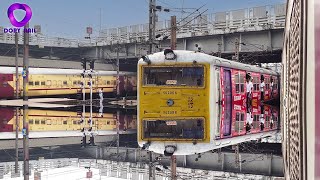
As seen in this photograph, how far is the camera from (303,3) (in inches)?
211

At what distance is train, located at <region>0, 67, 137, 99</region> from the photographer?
908 inches

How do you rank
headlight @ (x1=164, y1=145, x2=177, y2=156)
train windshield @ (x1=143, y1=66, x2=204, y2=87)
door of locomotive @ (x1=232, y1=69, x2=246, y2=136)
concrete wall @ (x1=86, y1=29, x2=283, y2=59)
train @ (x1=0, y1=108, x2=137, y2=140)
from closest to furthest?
headlight @ (x1=164, y1=145, x2=177, y2=156) → train windshield @ (x1=143, y1=66, x2=204, y2=87) → door of locomotive @ (x1=232, y1=69, x2=246, y2=136) → concrete wall @ (x1=86, y1=29, x2=283, y2=59) → train @ (x1=0, y1=108, x2=137, y2=140)

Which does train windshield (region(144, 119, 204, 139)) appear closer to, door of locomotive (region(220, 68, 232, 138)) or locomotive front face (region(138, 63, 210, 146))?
locomotive front face (region(138, 63, 210, 146))

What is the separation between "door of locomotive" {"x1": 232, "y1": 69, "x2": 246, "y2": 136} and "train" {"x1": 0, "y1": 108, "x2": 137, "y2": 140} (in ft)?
42.2

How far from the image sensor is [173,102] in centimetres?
1312

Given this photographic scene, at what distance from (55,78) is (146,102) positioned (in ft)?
43.3

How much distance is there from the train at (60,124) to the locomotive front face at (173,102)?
12810 mm

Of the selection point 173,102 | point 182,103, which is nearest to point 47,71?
point 173,102

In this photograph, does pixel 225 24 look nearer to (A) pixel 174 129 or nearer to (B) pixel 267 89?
(B) pixel 267 89

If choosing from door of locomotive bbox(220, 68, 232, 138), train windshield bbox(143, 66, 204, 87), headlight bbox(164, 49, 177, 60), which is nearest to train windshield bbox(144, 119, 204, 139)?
door of locomotive bbox(220, 68, 232, 138)

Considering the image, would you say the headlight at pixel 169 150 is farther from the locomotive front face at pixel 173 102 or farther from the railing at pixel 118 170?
the railing at pixel 118 170

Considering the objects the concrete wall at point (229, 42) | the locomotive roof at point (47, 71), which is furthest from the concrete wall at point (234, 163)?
the locomotive roof at point (47, 71)

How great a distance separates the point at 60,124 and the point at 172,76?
14135 millimetres

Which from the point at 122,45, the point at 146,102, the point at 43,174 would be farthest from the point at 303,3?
the point at 43,174
